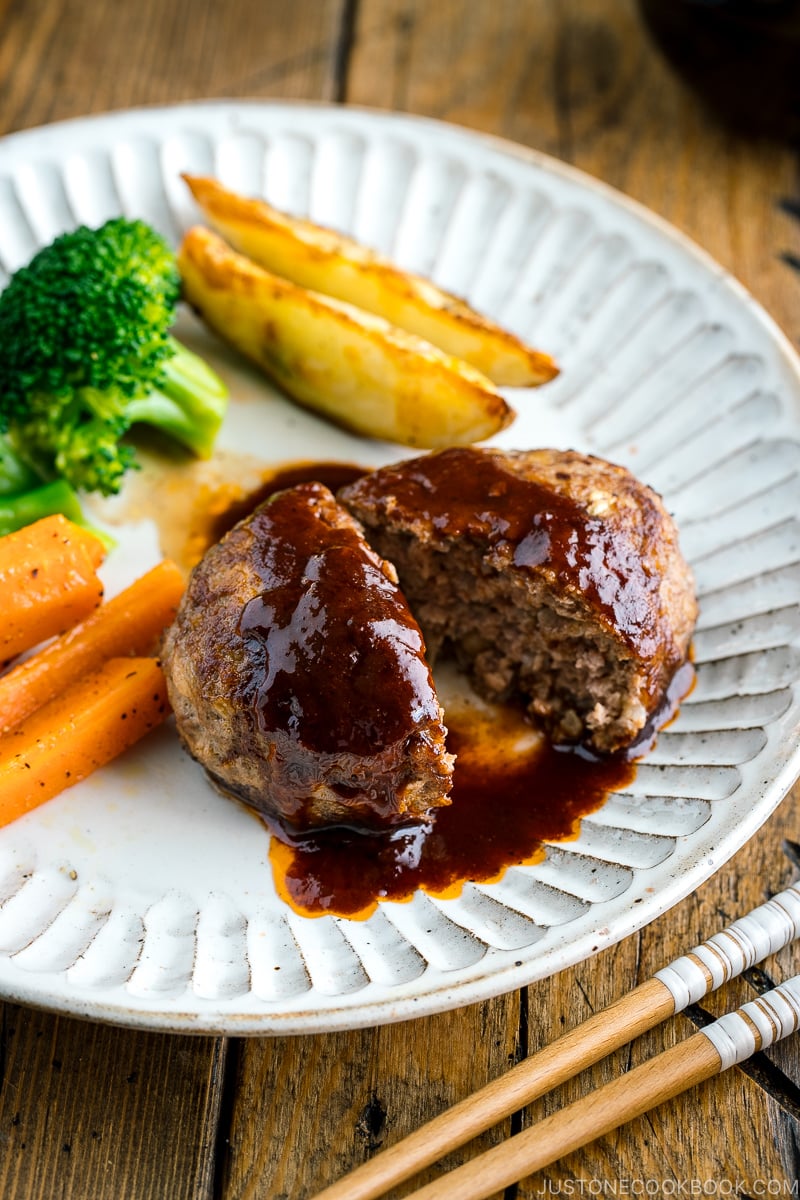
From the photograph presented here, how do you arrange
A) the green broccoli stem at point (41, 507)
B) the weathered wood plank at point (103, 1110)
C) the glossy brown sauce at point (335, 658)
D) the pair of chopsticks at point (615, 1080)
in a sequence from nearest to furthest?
1. the pair of chopsticks at point (615, 1080)
2. the weathered wood plank at point (103, 1110)
3. the glossy brown sauce at point (335, 658)
4. the green broccoli stem at point (41, 507)

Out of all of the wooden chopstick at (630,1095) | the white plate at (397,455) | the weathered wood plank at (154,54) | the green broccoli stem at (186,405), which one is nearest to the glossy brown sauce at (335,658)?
the white plate at (397,455)

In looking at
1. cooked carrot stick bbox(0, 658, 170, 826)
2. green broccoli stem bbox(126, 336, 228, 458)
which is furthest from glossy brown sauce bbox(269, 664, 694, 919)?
green broccoli stem bbox(126, 336, 228, 458)

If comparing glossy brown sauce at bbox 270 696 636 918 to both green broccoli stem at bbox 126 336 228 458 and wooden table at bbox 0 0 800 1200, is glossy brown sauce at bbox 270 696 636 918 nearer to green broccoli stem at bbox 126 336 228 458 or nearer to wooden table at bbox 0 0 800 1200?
wooden table at bbox 0 0 800 1200

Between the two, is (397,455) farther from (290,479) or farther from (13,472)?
(13,472)

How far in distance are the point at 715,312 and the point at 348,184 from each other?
201cm

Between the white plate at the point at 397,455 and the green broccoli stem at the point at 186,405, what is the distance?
0.15 m

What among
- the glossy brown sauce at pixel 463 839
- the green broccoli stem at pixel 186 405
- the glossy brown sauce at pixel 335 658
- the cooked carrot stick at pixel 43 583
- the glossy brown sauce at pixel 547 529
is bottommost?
the cooked carrot stick at pixel 43 583

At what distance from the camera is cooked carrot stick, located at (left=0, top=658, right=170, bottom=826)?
3.80 m

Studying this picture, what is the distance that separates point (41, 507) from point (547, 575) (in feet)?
6.91

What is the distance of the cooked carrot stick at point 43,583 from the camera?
412cm

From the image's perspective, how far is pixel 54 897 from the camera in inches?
143

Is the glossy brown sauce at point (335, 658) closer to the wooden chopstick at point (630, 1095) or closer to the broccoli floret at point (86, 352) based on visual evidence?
the wooden chopstick at point (630, 1095)

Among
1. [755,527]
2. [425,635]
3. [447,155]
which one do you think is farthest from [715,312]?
[425,635]

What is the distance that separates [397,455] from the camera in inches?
203
